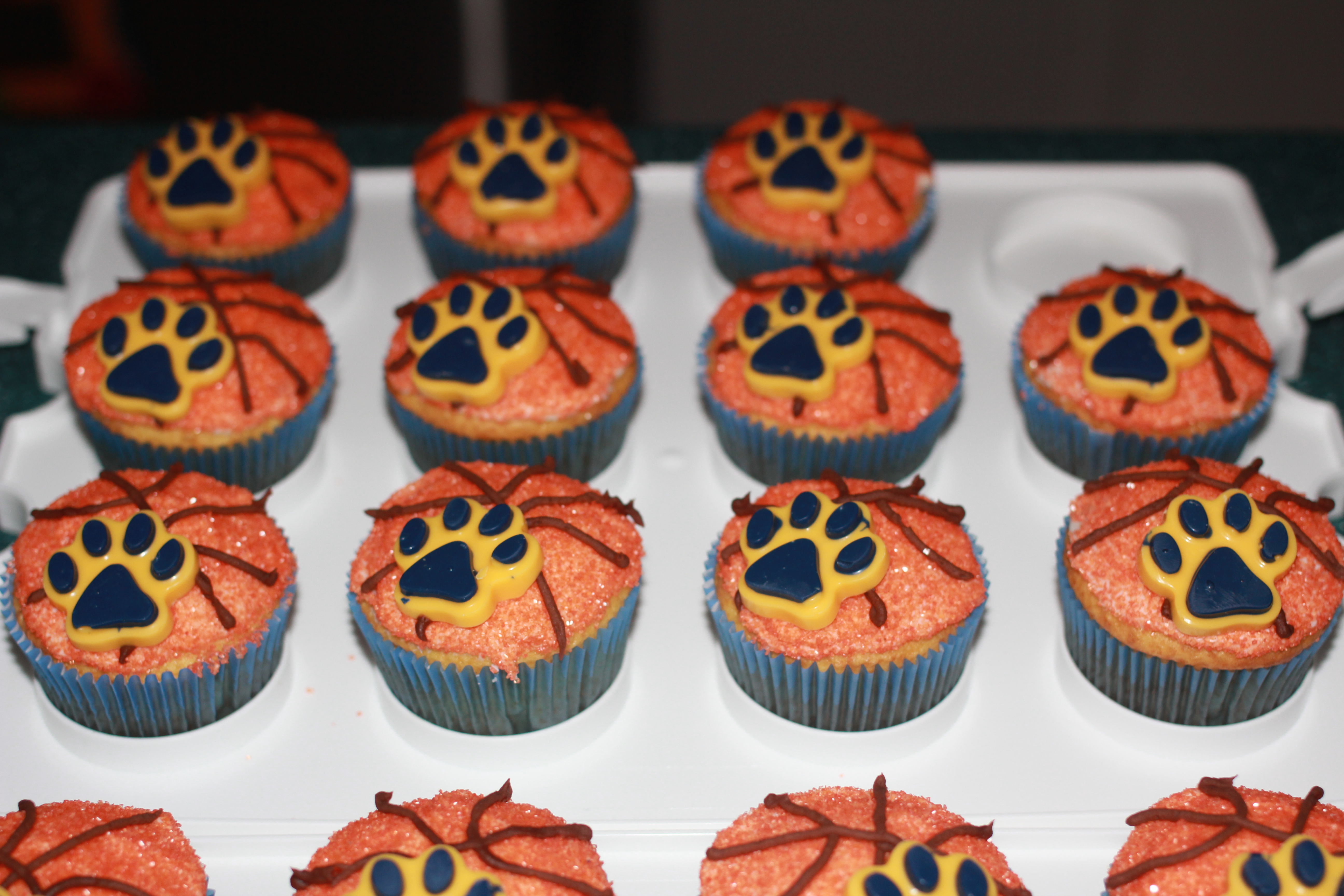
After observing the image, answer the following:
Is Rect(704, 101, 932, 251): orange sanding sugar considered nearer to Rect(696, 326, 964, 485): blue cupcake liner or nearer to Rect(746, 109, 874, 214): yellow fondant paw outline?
Rect(746, 109, 874, 214): yellow fondant paw outline

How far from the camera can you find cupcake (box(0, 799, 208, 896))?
8.11 ft

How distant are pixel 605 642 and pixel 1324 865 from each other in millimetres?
1397

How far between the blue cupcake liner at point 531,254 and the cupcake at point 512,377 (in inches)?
11.2

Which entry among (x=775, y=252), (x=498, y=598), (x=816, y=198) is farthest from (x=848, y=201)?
(x=498, y=598)

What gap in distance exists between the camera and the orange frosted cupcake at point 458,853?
2.41m

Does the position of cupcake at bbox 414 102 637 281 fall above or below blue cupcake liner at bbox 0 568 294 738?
above

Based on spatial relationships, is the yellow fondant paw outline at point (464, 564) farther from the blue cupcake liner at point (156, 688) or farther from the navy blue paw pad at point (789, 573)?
the navy blue paw pad at point (789, 573)

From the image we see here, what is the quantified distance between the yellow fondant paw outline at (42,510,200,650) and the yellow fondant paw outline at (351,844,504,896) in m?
0.75

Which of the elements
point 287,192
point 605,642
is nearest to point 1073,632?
point 605,642

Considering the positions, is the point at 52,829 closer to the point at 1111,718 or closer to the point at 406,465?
the point at 406,465

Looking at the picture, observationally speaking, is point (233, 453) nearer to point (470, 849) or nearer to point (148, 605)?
point (148, 605)

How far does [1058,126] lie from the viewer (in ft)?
25.1

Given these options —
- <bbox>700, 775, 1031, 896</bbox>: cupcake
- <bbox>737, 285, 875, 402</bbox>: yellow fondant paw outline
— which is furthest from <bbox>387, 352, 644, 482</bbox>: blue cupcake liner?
<bbox>700, 775, 1031, 896</bbox>: cupcake

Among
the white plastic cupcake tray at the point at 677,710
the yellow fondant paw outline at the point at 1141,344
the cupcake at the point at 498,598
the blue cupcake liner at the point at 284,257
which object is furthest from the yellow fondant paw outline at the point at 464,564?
the yellow fondant paw outline at the point at 1141,344
